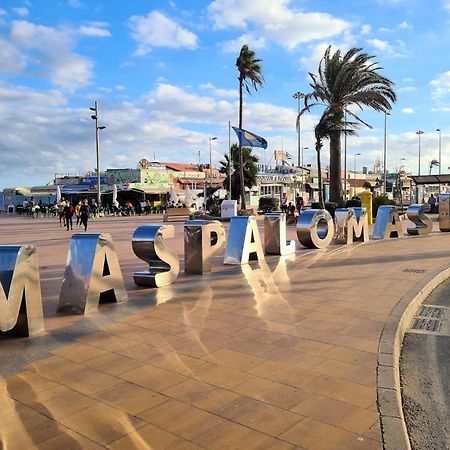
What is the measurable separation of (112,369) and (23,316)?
5.62ft

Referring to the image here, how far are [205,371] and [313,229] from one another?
33.3 ft

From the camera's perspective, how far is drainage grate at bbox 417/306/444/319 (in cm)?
762

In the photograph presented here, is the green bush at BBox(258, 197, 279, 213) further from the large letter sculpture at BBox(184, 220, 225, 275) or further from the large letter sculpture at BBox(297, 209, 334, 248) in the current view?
the large letter sculpture at BBox(184, 220, 225, 275)

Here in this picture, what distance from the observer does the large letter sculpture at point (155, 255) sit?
894 centimetres

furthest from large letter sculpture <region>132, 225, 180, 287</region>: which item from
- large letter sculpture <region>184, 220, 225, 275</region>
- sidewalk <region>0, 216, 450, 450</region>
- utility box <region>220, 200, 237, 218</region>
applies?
utility box <region>220, 200, 237, 218</region>

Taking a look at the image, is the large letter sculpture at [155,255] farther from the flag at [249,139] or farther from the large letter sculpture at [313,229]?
the flag at [249,139]

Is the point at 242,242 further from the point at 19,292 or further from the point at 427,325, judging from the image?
the point at 19,292

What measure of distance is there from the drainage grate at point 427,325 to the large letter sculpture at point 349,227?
8.96 m

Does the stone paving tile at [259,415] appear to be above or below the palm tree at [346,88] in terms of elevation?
below

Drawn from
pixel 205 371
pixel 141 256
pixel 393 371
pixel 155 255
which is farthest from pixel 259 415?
pixel 141 256

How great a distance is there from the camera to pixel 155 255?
9062 mm

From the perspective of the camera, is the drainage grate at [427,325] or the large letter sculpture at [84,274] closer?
the drainage grate at [427,325]

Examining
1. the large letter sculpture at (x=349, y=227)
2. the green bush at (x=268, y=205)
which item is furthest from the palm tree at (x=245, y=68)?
the large letter sculpture at (x=349, y=227)

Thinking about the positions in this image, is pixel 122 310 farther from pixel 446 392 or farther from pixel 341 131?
pixel 341 131
